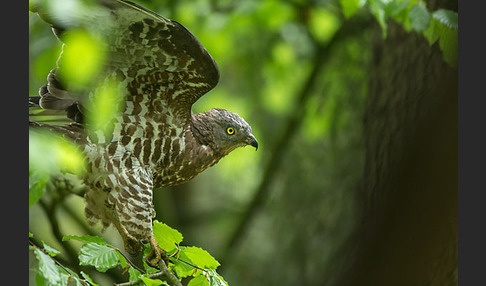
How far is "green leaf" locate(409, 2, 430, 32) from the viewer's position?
94.8 inches

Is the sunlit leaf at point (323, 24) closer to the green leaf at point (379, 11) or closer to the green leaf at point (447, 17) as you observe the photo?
the green leaf at point (379, 11)

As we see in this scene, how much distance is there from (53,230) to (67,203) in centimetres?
9

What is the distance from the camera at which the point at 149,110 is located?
195cm

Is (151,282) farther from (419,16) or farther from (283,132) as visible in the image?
(419,16)

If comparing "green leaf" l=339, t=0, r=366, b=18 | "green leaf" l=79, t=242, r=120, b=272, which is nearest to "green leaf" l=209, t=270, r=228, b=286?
"green leaf" l=79, t=242, r=120, b=272

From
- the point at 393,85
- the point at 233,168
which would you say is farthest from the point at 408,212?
the point at 233,168

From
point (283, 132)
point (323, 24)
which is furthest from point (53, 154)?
point (323, 24)

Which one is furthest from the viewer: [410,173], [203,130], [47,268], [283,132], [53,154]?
[410,173]

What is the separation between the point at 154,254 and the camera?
1.91 meters

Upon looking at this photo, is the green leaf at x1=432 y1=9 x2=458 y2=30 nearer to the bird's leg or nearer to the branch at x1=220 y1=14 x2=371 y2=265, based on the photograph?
the branch at x1=220 y1=14 x2=371 y2=265

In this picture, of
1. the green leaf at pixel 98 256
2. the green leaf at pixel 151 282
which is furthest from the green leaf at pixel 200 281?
the green leaf at pixel 98 256

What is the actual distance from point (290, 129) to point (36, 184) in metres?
0.90

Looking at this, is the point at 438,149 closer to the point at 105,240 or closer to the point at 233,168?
the point at 233,168

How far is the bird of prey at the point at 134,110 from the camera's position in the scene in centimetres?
181
